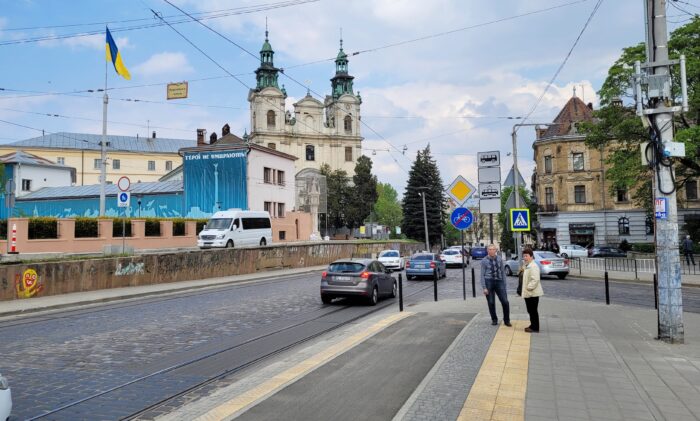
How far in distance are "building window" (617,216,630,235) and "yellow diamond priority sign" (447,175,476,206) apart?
160ft

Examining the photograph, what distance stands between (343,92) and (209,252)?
82763 millimetres

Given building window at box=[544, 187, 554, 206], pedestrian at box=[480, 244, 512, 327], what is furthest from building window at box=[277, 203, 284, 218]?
pedestrian at box=[480, 244, 512, 327]

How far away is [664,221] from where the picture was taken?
29.1 feet

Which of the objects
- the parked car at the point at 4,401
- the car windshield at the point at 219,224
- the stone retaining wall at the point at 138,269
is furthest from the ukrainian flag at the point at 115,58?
the parked car at the point at 4,401

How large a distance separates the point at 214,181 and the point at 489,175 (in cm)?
3714

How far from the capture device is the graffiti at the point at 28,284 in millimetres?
16438

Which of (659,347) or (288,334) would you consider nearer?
(659,347)

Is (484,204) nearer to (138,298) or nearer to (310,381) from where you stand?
(310,381)

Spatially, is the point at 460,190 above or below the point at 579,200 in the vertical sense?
below

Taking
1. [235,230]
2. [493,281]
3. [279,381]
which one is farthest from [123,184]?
[279,381]

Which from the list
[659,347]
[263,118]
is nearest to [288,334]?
[659,347]

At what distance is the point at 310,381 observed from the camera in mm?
6652

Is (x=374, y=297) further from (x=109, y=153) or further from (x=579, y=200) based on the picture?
(x=109, y=153)

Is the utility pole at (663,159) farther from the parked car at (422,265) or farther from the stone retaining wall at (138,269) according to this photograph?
the stone retaining wall at (138,269)
